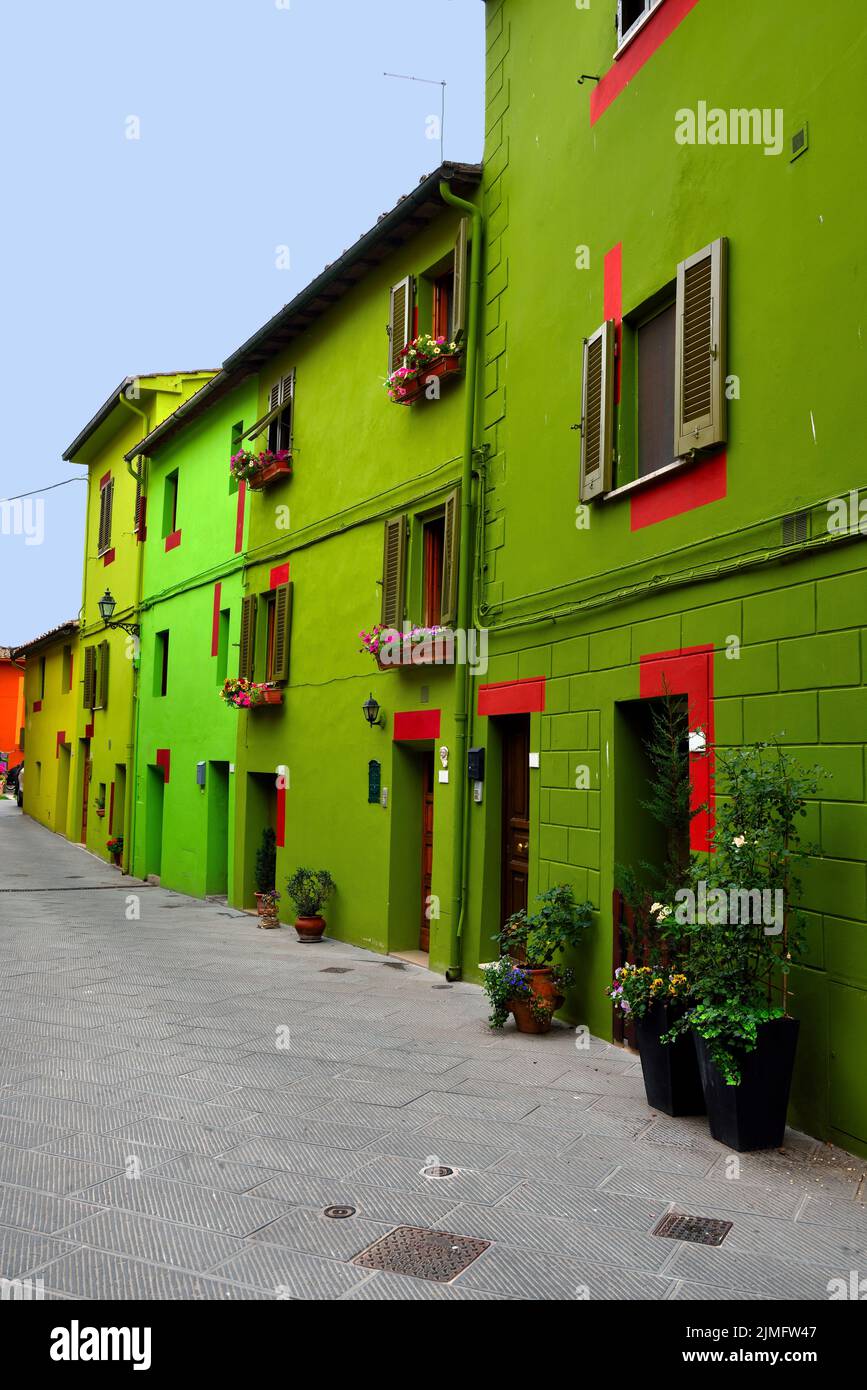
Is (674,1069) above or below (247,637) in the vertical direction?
below

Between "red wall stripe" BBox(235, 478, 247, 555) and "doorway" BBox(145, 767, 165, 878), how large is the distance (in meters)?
5.91

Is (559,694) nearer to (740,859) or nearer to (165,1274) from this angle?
(740,859)

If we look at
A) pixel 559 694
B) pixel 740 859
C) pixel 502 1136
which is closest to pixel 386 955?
A: pixel 559 694

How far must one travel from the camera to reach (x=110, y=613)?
1992cm

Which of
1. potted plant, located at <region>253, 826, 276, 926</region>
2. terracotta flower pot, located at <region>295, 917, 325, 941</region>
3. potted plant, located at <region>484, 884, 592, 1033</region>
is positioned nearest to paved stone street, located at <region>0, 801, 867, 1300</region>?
potted plant, located at <region>484, 884, 592, 1033</region>

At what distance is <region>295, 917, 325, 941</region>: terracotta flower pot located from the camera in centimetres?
1298

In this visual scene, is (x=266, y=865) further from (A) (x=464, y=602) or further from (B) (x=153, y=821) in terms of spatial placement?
(A) (x=464, y=602)

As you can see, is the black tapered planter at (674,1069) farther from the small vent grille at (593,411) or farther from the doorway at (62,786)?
the doorway at (62,786)

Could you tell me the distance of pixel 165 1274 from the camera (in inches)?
163

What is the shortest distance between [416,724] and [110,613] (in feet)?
34.4

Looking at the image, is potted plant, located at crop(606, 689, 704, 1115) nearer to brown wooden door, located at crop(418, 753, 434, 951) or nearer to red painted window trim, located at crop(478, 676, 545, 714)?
red painted window trim, located at crop(478, 676, 545, 714)

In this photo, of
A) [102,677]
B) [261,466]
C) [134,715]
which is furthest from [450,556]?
[102,677]

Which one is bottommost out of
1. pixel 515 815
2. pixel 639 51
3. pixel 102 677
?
pixel 515 815
